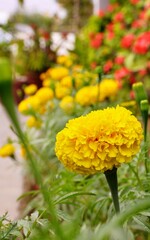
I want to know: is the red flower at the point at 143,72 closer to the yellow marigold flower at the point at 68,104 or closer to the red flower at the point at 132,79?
the red flower at the point at 132,79

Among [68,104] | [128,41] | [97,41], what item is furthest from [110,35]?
[68,104]

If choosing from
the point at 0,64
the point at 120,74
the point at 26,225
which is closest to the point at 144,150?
the point at 26,225

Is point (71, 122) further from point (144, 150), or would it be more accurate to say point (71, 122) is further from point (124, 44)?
point (124, 44)

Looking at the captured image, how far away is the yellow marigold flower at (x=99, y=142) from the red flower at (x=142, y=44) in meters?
3.29

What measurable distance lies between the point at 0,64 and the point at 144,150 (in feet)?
1.81

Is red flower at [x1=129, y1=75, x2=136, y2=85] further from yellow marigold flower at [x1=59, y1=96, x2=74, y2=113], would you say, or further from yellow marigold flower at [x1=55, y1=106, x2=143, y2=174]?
yellow marigold flower at [x1=55, y1=106, x2=143, y2=174]

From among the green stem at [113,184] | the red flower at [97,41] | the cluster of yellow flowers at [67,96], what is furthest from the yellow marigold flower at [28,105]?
the red flower at [97,41]

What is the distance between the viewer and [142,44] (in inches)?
156

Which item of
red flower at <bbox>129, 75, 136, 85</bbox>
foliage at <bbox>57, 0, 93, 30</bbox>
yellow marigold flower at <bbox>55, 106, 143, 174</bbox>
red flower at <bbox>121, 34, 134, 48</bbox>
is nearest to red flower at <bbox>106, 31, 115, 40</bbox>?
red flower at <bbox>121, 34, 134, 48</bbox>

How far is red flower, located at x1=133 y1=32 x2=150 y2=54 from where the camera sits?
3.91 metres

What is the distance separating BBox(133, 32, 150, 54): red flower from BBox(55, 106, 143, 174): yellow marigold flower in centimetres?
329

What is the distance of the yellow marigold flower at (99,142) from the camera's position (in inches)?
26.6

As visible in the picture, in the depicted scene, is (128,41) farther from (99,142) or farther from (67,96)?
(99,142)

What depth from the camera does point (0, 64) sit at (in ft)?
1.16
